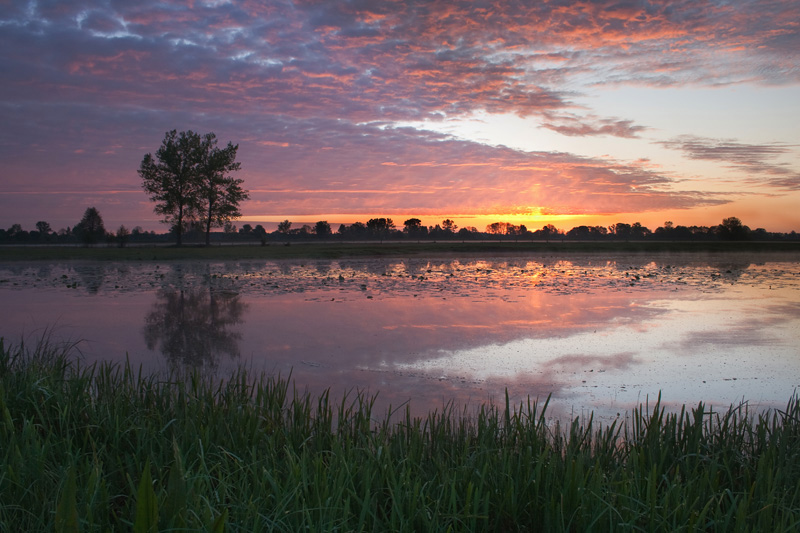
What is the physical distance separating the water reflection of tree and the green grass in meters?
2.38

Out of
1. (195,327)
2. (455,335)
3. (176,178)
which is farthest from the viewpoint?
(176,178)

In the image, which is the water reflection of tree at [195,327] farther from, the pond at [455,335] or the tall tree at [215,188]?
the tall tree at [215,188]

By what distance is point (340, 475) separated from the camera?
2.68 m

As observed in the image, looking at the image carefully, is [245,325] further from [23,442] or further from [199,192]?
[199,192]

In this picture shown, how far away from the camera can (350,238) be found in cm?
5975

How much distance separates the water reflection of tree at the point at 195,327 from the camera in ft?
22.5

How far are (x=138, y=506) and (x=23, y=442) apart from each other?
198cm

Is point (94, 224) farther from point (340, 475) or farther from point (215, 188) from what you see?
point (340, 475)

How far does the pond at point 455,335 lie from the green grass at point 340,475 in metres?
0.63

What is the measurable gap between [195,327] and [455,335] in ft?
14.1

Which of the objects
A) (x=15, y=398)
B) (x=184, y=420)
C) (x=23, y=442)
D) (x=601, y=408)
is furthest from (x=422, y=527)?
(x=15, y=398)

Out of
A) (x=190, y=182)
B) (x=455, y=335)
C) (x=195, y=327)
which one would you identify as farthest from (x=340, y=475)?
(x=190, y=182)

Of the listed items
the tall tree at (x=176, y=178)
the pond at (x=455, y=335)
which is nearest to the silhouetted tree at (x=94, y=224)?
the tall tree at (x=176, y=178)

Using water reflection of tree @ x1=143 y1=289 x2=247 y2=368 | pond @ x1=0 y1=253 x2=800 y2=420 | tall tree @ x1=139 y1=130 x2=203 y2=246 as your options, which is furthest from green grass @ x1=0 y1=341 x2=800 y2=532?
tall tree @ x1=139 y1=130 x2=203 y2=246
